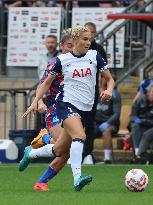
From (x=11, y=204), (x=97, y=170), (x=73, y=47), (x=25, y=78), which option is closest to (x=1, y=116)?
(x=25, y=78)

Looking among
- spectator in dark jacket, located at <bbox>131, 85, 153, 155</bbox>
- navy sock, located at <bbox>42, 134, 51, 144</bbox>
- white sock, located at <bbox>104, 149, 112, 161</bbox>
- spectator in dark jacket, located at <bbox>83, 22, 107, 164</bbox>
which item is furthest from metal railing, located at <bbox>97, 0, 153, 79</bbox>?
navy sock, located at <bbox>42, 134, 51, 144</bbox>

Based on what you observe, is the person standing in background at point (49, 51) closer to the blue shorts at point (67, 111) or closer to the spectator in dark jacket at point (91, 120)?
the spectator in dark jacket at point (91, 120)

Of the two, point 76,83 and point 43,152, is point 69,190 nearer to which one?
point 43,152

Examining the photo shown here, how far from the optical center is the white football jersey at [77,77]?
1323cm

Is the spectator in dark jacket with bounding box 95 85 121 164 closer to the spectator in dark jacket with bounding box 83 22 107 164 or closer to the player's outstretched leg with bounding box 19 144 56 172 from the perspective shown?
the spectator in dark jacket with bounding box 83 22 107 164

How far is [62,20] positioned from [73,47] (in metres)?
11.1

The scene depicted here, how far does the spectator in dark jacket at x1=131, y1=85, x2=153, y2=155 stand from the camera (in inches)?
797

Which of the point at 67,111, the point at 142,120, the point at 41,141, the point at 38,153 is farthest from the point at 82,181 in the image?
the point at 142,120

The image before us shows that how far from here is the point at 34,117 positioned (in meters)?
21.4

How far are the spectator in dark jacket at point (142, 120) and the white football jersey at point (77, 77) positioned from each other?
7.00 meters

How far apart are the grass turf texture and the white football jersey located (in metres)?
1.12

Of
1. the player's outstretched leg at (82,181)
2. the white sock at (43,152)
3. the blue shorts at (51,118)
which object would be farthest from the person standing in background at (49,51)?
the player's outstretched leg at (82,181)

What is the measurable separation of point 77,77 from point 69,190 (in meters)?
1.42

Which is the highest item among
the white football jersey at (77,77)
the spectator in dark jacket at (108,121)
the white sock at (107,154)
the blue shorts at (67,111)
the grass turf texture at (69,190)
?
the white football jersey at (77,77)
